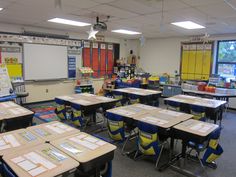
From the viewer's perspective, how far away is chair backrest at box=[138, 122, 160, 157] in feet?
8.81

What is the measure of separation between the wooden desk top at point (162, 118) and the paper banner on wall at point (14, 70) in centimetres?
485

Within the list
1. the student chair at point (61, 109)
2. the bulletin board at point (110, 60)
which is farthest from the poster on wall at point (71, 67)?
the student chair at point (61, 109)

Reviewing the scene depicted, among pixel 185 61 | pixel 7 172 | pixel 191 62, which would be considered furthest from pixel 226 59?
pixel 7 172

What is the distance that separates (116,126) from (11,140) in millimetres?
1596

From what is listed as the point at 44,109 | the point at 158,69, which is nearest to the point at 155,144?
the point at 44,109

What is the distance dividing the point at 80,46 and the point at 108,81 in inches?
72.3

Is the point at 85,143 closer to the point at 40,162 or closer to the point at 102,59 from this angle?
the point at 40,162

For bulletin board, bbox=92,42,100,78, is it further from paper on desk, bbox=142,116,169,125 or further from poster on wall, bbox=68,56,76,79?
paper on desk, bbox=142,116,169,125

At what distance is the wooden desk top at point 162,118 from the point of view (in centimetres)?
279

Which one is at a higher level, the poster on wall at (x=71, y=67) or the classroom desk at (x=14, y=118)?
the poster on wall at (x=71, y=67)

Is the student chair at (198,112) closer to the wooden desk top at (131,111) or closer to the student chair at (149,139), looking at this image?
the wooden desk top at (131,111)

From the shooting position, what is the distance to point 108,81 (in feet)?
26.3

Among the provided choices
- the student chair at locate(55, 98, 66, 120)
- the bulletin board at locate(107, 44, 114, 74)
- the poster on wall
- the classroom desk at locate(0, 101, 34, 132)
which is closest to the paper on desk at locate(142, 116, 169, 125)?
the classroom desk at locate(0, 101, 34, 132)

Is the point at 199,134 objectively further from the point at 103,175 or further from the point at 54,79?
the point at 54,79
